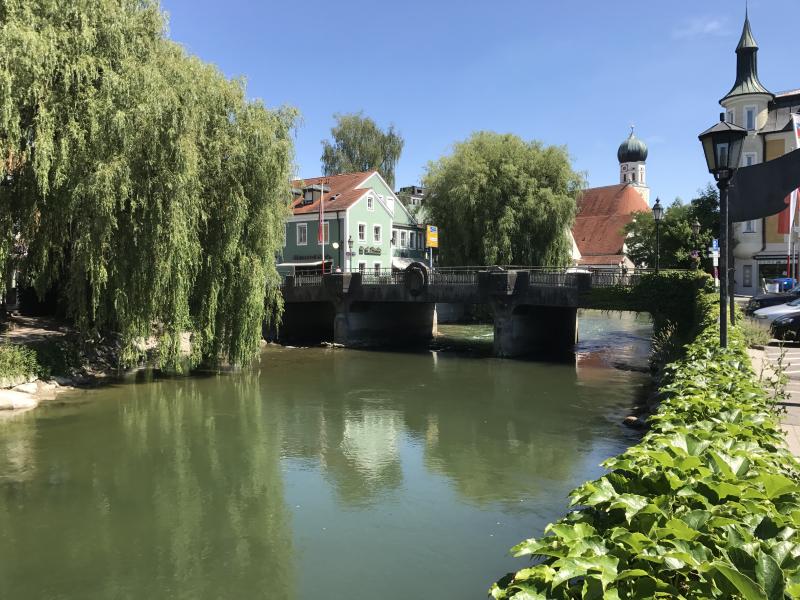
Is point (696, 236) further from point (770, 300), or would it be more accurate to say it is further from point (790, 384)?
point (790, 384)

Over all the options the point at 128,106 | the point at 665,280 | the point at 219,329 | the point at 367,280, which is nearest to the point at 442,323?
the point at 367,280

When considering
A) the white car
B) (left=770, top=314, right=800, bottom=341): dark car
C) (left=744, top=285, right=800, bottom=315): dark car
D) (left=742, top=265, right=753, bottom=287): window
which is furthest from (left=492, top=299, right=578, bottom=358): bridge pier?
(left=742, top=265, right=753, bottom=287): window

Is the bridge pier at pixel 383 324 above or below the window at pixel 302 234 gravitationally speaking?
below

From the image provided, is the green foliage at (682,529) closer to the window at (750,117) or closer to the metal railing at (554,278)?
the metal railing at (554,278)

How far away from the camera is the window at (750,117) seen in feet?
141

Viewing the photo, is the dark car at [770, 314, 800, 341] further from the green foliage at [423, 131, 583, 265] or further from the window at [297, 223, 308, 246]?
the window at [297, 223, 308, 246]

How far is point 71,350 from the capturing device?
21.8 meters

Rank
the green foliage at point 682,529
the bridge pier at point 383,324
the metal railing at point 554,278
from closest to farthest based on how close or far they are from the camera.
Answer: the green foliage at point 682,529 → the metal railing at point 554,278 → the bridge pier at point 383,324

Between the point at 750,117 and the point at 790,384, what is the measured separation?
38705 mm

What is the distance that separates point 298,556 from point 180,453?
6.70m

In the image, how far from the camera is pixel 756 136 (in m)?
42.4

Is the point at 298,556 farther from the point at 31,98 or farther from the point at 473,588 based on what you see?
the point at 31,98

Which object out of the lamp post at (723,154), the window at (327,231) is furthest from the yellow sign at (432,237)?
the lamp post at (723,154)

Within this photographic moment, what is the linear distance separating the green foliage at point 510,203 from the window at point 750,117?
11.8 metres
